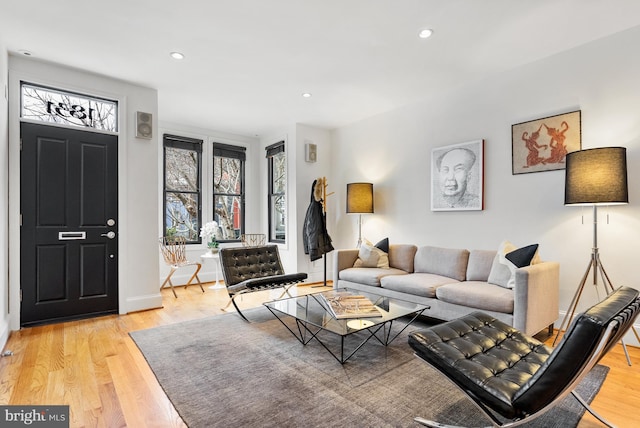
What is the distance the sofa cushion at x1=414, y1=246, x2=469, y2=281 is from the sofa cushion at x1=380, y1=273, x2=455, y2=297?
0.09 metres

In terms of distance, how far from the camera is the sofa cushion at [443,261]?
3.71m

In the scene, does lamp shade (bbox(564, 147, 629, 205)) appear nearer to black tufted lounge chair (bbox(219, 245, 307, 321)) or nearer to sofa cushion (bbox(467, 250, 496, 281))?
sofa cushion (bbox(467, 250, 496, 281))

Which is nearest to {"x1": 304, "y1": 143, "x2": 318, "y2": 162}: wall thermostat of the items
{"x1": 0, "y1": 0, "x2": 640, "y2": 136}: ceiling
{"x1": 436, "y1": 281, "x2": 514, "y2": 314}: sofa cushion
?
{"x1": 0, "y1": 0, "x2": 640, "y2": 136}: ceiling

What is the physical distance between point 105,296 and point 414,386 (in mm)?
3448

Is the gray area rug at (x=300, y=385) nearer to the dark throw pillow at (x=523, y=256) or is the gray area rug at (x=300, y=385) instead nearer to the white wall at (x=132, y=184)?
the dark throw pillow at (x=523, y=256)

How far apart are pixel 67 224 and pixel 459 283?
163 inches

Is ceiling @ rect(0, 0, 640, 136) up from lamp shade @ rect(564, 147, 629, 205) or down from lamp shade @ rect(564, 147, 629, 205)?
up

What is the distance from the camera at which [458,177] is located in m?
4.09

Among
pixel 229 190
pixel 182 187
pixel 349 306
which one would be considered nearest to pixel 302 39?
pixel 349 306

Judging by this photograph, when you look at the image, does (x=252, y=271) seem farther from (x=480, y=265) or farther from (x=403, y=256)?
(x=480, y=265)

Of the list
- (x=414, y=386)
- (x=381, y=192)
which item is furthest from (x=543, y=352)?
(x=381, y=192)

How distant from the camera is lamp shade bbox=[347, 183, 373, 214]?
492 cm

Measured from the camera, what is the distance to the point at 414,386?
84.0 inches

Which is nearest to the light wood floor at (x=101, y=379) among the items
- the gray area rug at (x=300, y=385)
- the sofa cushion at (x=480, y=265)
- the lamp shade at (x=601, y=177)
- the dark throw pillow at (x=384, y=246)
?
the gray area rug at (x=300, y=385)
